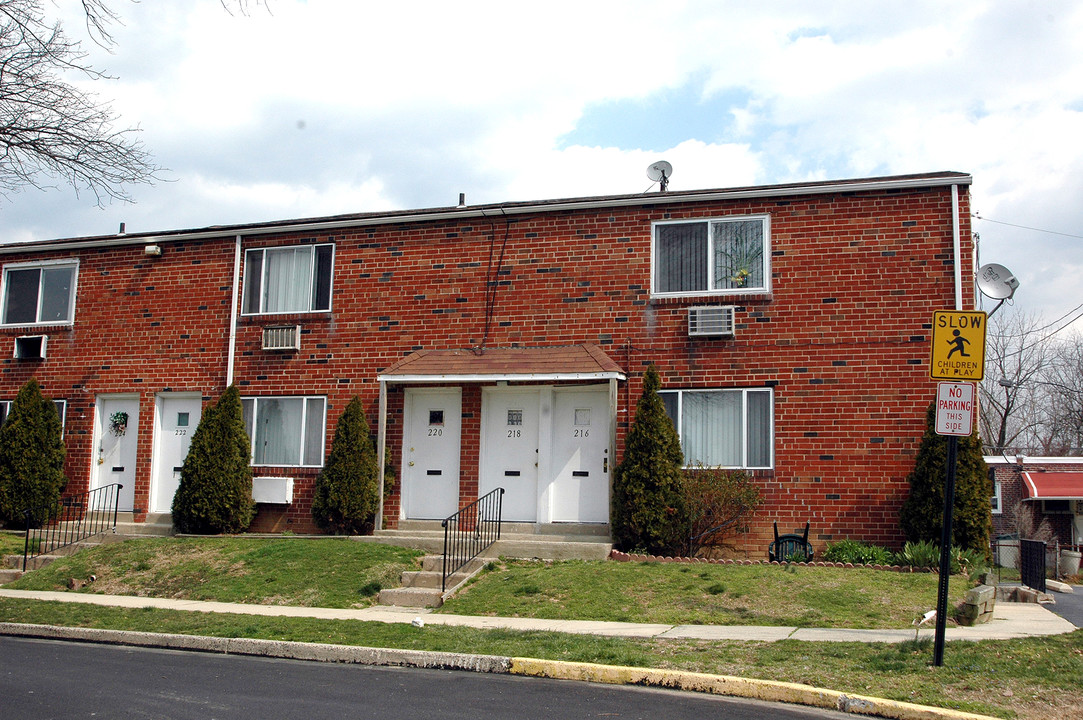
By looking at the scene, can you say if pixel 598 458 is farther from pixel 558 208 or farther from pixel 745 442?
pixel 558 208

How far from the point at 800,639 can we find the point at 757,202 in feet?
26.1

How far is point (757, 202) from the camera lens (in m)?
15.4

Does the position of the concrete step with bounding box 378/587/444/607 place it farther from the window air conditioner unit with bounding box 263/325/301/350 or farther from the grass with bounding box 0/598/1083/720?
the window air conditioner unit with bounding box 263/325/301/350

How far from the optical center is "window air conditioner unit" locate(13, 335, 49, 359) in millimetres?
18969

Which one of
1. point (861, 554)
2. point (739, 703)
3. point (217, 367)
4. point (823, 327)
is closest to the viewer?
point (739, 703)

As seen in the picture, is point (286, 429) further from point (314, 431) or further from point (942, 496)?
point (942, 496)

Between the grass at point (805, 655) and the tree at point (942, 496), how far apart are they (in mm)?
4554

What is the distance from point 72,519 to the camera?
17922mm

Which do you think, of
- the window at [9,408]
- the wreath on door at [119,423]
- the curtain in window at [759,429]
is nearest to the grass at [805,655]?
the curtain in window at [759,429]

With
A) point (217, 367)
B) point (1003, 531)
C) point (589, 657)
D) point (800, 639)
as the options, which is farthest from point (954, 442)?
point (1003, 531)

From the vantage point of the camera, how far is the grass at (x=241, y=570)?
12953mm

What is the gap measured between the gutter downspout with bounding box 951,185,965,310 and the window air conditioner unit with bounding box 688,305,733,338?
3275 mm

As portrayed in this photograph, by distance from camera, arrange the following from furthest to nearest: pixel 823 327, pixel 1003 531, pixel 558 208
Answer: pixel 1003 531, pixel 558 208, pixel 823 327

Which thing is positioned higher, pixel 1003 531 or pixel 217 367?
pixel 217 367
